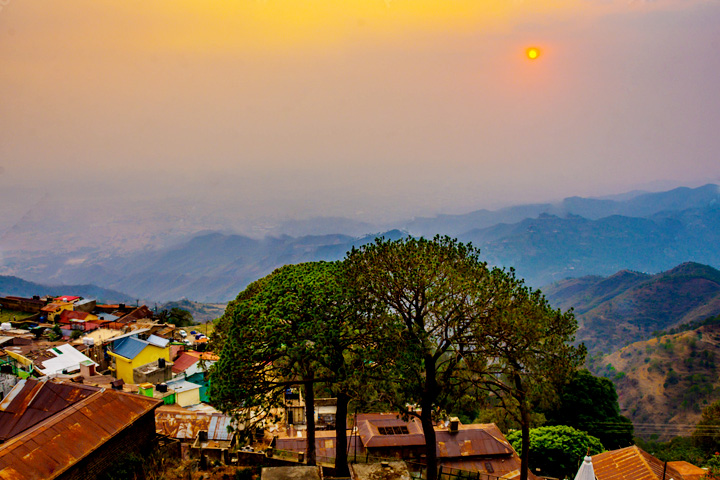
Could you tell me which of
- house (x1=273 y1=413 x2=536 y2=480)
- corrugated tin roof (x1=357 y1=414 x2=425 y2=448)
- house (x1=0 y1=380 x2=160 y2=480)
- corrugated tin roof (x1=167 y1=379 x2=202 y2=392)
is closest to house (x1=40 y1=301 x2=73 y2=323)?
corrugated tin roof (x1=167 y1=379 x2=202 y2=392)

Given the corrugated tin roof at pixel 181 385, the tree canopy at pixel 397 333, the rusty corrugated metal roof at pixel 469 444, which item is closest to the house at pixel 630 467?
the rusty corrugated metal roof at pixel 469 444

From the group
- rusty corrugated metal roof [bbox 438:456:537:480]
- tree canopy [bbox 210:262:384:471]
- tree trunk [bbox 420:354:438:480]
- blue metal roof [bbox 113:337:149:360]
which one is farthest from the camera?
blue metal roof [bbox 113:337:149:360]

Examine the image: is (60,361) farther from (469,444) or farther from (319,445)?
(469,444)

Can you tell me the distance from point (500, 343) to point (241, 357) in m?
9.63

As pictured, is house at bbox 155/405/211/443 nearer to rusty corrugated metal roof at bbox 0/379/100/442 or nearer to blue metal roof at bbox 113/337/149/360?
rusty corrugated metal roof at bbox 0/379/100/442

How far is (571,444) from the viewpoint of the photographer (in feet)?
116

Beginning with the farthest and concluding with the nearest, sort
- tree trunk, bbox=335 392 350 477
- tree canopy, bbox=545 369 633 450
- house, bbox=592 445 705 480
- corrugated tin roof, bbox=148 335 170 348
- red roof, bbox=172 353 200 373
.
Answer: corrugated tin roof, bbox=148 335 170 348, tree canopy, bbox=545 369 633 450, red roof, bbox=172 353 200 373, house, bbox=592 445 705 480, tree trunk, bbox=335 392 350 477

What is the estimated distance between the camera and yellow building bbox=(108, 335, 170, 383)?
43406mm

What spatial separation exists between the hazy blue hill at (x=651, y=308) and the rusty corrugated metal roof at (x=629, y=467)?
12164 cm

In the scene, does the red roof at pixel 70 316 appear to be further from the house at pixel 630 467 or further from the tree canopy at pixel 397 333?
the house at pixel 630 467

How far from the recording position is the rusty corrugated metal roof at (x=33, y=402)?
54.2 feet

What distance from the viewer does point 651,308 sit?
162 meters

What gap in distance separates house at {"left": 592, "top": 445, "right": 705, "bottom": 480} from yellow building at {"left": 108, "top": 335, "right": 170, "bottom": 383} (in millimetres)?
35562

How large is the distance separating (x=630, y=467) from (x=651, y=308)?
154932mm
